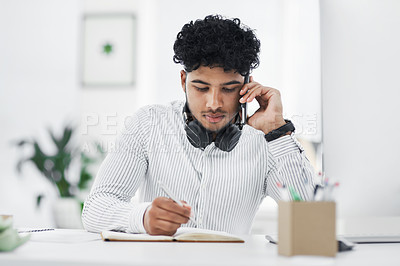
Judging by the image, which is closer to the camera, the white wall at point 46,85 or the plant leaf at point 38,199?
the plant leaf at point 38,199

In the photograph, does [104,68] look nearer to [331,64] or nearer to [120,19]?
[120,19]

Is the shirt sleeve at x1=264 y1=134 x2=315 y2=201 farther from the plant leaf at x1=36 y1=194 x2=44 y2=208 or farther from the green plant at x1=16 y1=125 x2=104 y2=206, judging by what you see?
the plant leaf at x1=36 y1=194 x2=44 y2=208

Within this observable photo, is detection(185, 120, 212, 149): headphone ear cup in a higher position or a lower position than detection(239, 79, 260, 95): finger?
lower

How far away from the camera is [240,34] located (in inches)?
62.3

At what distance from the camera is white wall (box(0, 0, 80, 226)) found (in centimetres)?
311

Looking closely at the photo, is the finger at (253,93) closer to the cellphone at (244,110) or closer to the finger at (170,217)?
the cellphone at (244,110)

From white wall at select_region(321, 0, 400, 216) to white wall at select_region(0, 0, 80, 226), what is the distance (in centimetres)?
208

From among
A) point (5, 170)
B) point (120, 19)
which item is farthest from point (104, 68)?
point (5, 170)

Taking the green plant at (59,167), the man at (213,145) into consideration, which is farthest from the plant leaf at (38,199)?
the man at (213,145)

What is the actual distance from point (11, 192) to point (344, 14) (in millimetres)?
2603

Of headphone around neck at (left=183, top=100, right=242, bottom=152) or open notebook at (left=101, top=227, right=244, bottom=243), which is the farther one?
headphone around neck at (left=183, top=100, right=242, bottom=152)

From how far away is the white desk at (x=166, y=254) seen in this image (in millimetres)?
670

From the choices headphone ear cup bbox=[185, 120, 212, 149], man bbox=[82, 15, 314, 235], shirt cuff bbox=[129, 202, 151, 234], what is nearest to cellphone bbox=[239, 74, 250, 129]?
man bbox=[82, 15, 314, 235]

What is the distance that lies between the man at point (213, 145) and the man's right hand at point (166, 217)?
1.22 ft
